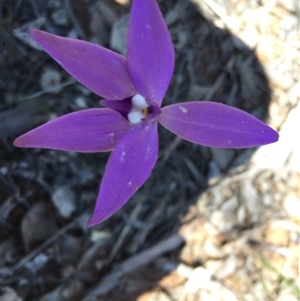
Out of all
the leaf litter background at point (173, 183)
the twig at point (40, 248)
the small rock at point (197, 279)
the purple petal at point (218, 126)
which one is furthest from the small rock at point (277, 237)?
the purple petal at point (218, 126)

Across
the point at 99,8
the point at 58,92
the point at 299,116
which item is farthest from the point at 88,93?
the point at 299,116

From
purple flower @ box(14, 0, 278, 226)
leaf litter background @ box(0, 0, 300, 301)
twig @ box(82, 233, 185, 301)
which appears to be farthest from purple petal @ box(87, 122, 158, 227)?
twig @ box(82, 233, 185, 301)

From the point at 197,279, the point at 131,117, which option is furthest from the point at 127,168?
the point at 197,279

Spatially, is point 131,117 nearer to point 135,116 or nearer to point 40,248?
point 135,116

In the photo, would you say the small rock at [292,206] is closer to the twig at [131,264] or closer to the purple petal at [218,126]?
the twig at [131,264]

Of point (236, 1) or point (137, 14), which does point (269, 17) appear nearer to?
point (236, 1)

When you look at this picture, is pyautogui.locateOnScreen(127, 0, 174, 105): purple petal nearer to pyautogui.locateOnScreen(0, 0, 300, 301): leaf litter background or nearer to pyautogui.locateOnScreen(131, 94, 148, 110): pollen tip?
pyautogui.locateOnScreen(131, 94, 148, 110): pollen tip
